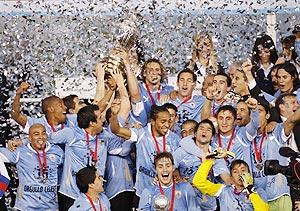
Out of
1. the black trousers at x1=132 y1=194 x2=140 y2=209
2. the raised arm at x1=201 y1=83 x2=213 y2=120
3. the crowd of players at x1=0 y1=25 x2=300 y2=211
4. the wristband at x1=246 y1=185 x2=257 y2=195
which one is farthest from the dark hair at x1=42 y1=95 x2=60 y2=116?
the wristband at x1=246 y1=185 x2=257 y2=195

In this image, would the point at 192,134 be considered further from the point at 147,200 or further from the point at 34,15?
the point at 34,15

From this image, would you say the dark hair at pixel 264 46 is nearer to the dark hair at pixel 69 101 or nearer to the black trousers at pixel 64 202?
the dark hair at pixel 69 101

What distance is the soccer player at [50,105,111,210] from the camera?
5.94 meters

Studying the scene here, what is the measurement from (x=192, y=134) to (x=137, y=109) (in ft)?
1.37

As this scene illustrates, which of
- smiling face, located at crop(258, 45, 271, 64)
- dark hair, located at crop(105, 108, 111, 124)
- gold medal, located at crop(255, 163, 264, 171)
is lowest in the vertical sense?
gold medal, located at crop(255, 163, 264, 171)

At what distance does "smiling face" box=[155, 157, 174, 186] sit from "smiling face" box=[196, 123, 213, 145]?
27cm

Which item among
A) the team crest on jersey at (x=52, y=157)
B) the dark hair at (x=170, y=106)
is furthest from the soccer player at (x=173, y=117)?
the team crest on jersey at (x=52, y=157)

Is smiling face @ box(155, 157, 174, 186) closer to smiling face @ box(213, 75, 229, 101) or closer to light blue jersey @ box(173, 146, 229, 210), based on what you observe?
light blue jersey @ box(173, 146, 229, 210)

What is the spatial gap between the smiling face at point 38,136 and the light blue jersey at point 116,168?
1.31 ft

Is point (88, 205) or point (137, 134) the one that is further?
point (137, 134)

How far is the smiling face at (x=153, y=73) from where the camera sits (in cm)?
629

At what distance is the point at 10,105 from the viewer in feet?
22.1

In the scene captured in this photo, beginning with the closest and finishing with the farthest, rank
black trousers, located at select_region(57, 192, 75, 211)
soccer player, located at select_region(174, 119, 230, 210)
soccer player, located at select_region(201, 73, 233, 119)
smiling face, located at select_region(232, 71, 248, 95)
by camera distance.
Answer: soccer player, located at select_region(174, 119, 230, 210) < black trousers, located at select_region(57, 192, 75, 211) < soccer player, located at select_region(201, 73, 233, 119) < smiling face, located at select_region(232, 71, 248, 95)

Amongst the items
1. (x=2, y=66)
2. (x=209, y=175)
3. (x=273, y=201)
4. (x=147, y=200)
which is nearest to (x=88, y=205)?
(x=147, y=200)
